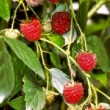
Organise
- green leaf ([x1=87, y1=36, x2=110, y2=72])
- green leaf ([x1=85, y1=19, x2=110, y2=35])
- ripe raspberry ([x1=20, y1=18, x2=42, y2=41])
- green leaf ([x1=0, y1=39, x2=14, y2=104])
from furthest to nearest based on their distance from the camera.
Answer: green leaf ([x1=85, y1=19, x2=110, y2=35]), green leaf ([x1=87, y1=36, x2=110, y2=72]), ripe raspberry ([x1=20, y1=18, x2=42, y2=41]), green leaf ([x1=0, y1=39, x2=14, y2=104])

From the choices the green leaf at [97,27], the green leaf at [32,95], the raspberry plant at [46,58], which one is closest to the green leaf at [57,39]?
the raspberry plant at [46,58]

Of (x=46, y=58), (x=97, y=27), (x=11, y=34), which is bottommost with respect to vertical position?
(x=97, y=27)

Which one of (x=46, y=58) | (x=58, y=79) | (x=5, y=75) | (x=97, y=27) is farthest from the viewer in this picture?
(x=97, y=27)

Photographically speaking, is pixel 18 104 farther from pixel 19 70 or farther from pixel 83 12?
pixel 83 12

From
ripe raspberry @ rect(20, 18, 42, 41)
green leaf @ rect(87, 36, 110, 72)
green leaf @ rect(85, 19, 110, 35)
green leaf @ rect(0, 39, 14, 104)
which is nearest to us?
green leaf @ rect(0, 39, 14, 104)

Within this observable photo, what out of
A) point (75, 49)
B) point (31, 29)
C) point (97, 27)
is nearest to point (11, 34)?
point (31, 29)

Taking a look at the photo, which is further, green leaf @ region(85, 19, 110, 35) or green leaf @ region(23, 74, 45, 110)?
green leaf @ region(85, 19, 110, 35)

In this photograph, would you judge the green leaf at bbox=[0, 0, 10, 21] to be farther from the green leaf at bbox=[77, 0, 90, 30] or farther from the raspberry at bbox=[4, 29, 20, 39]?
the green leaf at bbox=[77, 0, 90, 30]

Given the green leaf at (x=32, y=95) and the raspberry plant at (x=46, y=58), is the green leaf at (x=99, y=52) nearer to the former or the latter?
the raspberry plant at (x=46, y=58)

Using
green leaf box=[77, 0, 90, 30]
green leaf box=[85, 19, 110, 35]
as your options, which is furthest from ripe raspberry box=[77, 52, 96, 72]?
green leaf box=[85, 19, 110, 35]
